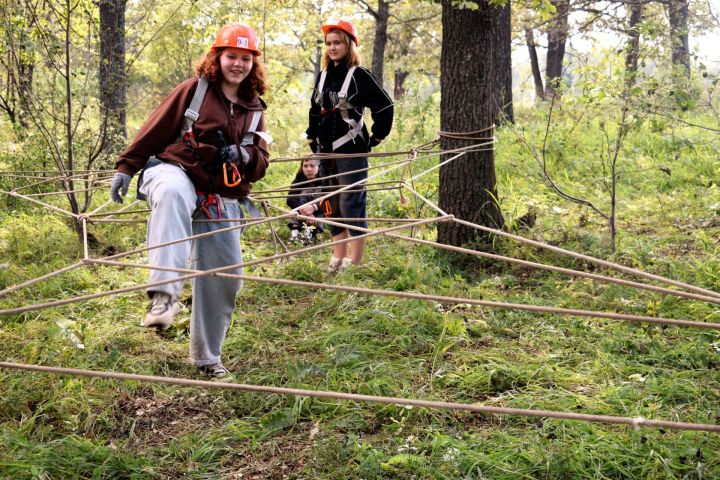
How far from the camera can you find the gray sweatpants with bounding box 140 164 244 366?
2.93 metres

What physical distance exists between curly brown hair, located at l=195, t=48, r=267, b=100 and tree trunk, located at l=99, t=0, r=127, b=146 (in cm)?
289

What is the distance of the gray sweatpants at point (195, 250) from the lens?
2928mm

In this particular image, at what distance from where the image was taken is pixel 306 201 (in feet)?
18.9

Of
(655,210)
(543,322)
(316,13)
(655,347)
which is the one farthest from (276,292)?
(316,13)

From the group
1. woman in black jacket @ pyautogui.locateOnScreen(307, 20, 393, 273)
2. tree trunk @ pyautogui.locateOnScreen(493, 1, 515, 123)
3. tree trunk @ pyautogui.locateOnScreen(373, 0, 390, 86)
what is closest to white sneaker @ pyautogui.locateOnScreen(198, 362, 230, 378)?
woman in black jacket @ pyautogui.locateOnScreen(307, 20, 393, 273)

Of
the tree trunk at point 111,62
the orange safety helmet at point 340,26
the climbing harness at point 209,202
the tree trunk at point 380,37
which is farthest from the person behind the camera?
the tree trunk at point 380,37

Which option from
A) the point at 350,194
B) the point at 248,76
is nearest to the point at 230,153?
the point at 248,76

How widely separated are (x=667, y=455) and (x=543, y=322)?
1.50 meters

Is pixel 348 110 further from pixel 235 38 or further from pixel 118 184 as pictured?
pixel 118 184

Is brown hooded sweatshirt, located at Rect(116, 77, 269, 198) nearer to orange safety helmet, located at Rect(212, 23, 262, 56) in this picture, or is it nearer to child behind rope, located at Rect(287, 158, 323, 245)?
orange safety helmet, located at Rect(212, 23, 262, 56)

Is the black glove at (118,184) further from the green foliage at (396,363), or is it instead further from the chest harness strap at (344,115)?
the chest harness strap at (344,115)

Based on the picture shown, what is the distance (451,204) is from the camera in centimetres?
534

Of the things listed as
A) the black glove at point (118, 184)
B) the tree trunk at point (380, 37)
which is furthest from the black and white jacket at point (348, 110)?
the tree trunk at point (380, 37)

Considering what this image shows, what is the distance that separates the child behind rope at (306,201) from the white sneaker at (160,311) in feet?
7.54
